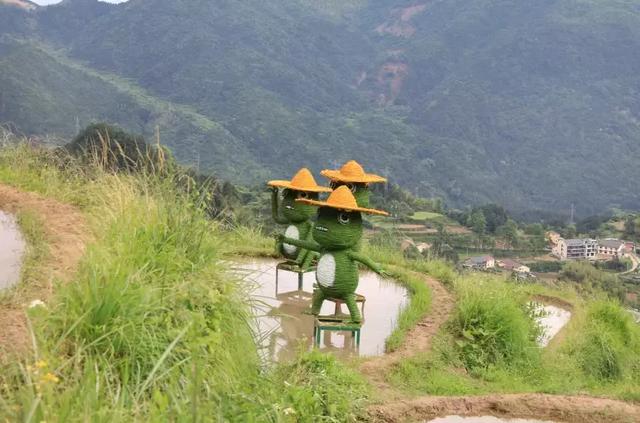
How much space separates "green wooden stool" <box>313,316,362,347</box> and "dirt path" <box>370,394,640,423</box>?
1157 mm

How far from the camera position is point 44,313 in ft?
10.4

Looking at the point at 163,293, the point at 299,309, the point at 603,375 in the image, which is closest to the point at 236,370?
the point at 163,293

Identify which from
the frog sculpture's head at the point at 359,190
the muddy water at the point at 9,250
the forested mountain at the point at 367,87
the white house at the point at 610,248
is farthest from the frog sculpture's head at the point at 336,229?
the forested mountain at the point at 367,87

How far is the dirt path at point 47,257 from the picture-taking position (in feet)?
10.9

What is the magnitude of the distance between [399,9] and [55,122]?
296 ft

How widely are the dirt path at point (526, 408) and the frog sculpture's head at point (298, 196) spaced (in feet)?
9.86

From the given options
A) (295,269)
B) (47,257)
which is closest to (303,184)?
(295,269)

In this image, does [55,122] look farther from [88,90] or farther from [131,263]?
[131,263]

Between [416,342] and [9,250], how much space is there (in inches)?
132

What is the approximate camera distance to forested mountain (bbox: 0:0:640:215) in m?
62.5

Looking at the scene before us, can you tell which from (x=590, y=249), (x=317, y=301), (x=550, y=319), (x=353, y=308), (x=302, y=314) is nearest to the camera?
(x=353, y=308)

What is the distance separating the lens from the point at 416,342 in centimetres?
568

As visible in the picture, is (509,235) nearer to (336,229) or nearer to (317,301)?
(317,301)

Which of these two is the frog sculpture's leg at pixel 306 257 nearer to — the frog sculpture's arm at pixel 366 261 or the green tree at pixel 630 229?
the frog sculpture's arm at pixel 366 261
